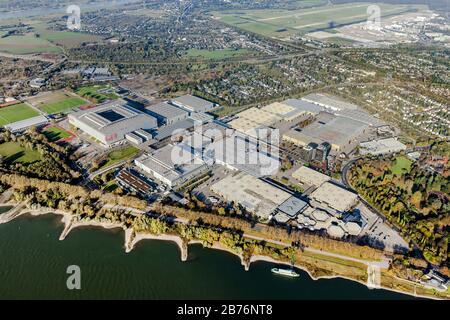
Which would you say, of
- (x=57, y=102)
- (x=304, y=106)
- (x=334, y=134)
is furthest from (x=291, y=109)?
(x=57, y=102)

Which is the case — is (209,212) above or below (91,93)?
below

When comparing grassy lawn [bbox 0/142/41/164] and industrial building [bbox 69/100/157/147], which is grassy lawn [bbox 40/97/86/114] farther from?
grassy lawn [bbox 0/142/41/164]

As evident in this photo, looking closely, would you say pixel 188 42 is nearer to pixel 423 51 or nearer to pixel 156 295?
pixel 423 51

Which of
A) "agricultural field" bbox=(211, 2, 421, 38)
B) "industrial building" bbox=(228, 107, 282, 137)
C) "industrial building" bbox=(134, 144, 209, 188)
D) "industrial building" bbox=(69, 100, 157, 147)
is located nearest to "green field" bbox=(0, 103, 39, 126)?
"industrial building" bbox=(69, 100, 157, 147)

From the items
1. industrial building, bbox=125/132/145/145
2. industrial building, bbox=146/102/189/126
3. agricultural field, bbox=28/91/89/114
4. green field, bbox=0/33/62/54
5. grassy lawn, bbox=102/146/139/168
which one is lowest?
grassy lawn, bbox=102/146/139/168

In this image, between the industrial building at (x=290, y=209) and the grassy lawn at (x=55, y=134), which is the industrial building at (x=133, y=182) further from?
the industrial building at (x=290, y=209)

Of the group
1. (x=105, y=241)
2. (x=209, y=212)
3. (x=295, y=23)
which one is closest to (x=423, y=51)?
(x=295, y=23)
